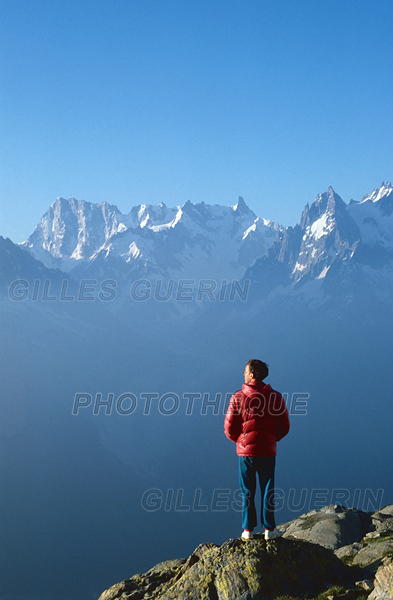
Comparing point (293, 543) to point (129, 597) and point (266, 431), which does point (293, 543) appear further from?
point (129, 597)

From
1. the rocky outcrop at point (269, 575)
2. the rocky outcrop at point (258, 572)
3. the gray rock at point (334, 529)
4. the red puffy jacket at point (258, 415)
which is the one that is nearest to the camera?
the rocky outcrop at point (269, 575)

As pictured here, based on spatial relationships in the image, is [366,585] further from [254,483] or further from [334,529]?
[334,529]

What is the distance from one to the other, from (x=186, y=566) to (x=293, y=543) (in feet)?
10.2

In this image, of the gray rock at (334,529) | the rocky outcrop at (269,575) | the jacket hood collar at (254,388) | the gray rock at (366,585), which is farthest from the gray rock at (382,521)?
the jacket hood collar at (254,388)

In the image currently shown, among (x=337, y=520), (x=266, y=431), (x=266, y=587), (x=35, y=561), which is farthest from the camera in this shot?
(x=35, y=561)

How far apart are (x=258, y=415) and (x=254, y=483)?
1820 mm

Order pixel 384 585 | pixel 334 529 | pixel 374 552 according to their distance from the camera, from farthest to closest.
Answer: pixel 334 529 → pixel 374 552 → pixel 384 585

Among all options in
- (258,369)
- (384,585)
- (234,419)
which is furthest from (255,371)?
(384,585)

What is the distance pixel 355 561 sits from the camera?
14836 mm

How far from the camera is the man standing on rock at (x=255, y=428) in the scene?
10289 millimetres

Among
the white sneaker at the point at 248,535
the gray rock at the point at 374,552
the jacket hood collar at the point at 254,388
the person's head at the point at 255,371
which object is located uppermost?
the person's head at the point at 255,371

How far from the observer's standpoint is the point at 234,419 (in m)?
10.5

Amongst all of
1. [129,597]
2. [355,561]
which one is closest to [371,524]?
[355,561]

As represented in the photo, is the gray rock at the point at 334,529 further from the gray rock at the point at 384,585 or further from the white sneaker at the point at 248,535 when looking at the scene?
the gray rock at the point at 384,585
